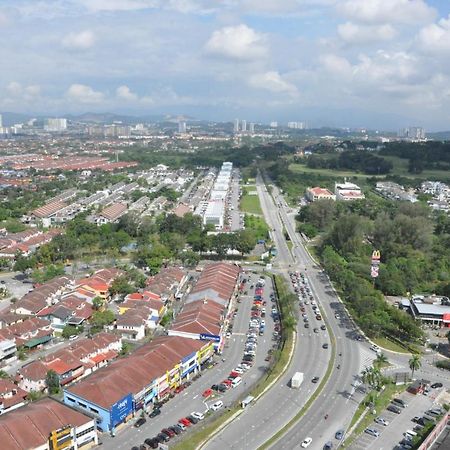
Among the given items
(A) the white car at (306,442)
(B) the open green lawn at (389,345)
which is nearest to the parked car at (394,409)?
(A) the white car at (306,442)

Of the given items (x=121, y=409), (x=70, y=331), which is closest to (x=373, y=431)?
(x=121, y=409)

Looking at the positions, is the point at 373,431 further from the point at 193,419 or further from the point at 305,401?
the point at 193,419

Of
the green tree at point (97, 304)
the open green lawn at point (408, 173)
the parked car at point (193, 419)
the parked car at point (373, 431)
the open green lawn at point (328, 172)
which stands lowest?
the parked car at point (193, 419)

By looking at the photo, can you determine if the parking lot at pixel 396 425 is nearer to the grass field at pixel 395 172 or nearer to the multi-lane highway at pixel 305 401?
the multi-lane highway at pixel 305 401

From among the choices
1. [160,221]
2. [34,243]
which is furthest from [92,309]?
[160,221]

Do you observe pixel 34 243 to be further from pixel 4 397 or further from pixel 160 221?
pixel 4 397

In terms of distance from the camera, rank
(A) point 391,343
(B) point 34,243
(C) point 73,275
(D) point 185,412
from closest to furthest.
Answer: (D) point 185,412 → (A) point 391,343 → (C) point 73,275 → (B) point 34,243

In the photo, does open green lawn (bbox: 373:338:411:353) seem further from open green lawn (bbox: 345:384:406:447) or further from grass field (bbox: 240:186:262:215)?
grass field (bbox: 240:186:262:215)

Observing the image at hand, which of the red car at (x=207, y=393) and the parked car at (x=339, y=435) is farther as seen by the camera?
the red car at (x=207, y=393)
